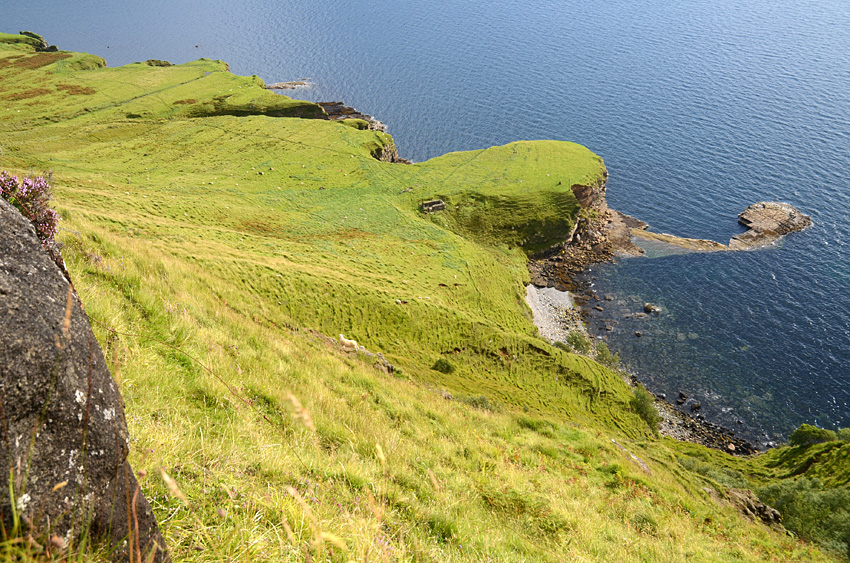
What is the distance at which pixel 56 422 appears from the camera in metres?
3.04

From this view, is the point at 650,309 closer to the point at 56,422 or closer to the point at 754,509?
the point at 754,509

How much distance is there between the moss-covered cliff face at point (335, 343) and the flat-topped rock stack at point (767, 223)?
102 feet

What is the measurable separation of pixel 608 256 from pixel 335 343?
6210cm

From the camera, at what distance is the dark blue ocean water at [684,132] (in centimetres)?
5694

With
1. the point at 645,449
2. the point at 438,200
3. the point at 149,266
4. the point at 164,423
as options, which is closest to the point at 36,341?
the point at 164,423

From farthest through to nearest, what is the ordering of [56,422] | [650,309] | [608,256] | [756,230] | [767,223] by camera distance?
1. [767,223]
2. [756,230]
3. [608,256]
4. [650,309]
5. [56,422]

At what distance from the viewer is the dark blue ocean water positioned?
56938 mm

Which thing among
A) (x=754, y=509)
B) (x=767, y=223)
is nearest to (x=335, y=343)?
(x=754, y=509)

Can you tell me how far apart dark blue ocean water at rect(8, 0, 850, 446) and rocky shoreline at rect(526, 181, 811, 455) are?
299 cm

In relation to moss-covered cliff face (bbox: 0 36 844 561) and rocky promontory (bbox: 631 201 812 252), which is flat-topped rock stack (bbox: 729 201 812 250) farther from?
moss-covered cliff face (bbox: 0 36 844 561)

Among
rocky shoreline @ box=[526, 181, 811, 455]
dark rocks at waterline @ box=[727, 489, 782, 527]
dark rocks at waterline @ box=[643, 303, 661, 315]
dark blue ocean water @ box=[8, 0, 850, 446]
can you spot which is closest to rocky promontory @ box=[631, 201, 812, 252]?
rocky shoreline @ box=[526, 181, 811, 455]

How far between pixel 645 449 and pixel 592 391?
14692 millimetres

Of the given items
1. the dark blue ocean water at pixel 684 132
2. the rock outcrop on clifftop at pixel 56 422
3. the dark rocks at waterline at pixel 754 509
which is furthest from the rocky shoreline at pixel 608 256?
the rock outcrop on clifftop at pixel 56 422

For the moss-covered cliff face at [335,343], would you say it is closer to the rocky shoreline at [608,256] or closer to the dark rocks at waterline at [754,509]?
the dark rocks at waterline at [754,509]
